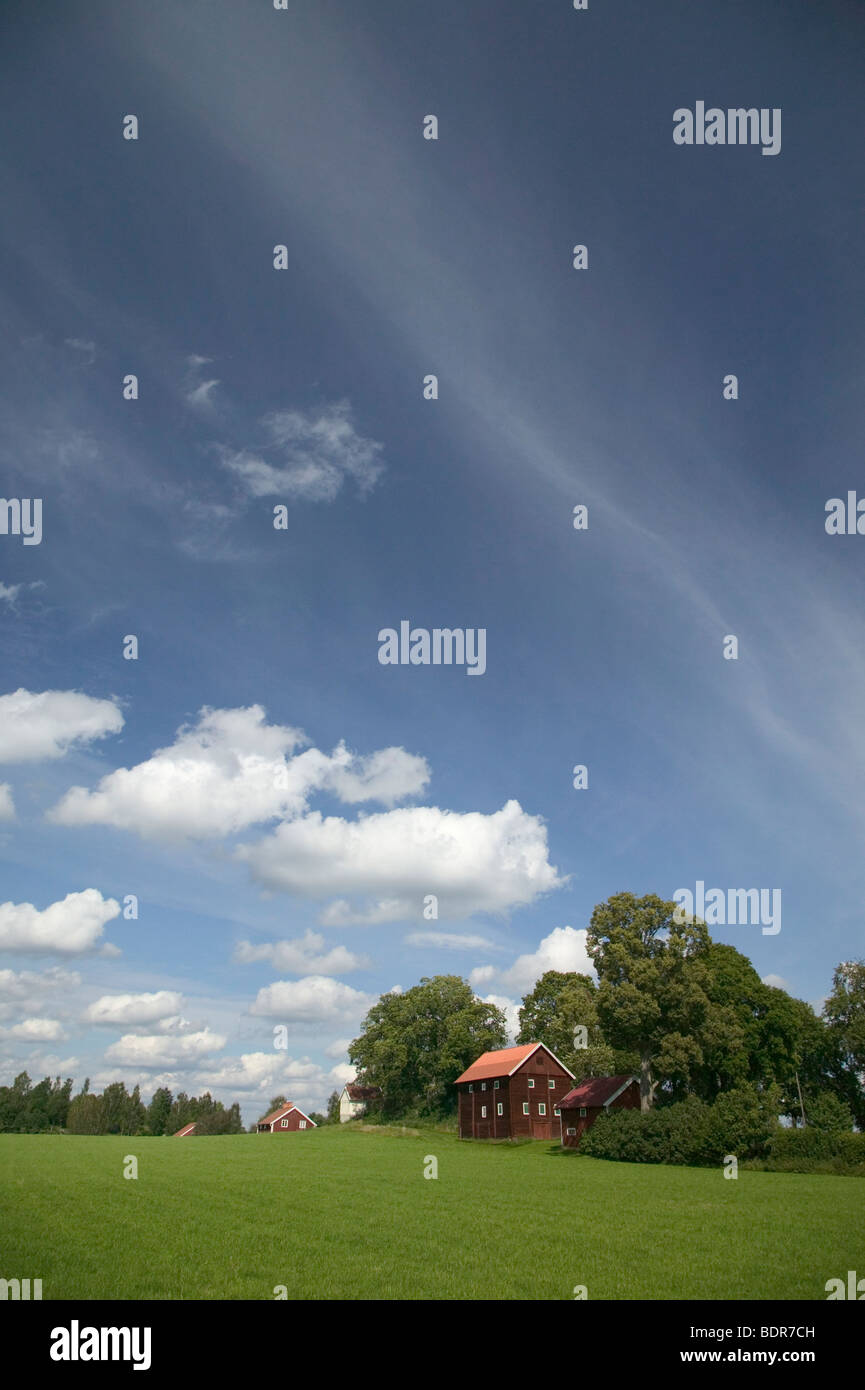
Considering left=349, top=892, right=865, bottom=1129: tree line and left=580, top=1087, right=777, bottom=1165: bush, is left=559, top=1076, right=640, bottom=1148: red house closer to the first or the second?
left=349, top=892, right=865, bottom=1129: tree line

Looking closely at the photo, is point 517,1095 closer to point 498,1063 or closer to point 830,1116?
point 498,1063

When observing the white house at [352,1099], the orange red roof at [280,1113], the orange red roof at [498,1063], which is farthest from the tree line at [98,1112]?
the orange red roof at [498,1063]

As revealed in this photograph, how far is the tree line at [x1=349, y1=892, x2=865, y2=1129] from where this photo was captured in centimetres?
4938

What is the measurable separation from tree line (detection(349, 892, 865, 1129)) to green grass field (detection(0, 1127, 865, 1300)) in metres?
10.2

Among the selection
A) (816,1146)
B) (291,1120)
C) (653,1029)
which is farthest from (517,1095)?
(291,1120)

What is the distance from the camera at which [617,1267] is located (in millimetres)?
16391

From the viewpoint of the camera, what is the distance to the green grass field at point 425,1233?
15.0 m

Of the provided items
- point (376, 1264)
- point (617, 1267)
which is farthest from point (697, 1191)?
point (376, 1264)

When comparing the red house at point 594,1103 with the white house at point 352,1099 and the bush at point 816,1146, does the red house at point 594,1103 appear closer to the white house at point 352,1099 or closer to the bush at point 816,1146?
the bush at point 816,1146

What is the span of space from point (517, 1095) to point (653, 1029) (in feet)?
73.1

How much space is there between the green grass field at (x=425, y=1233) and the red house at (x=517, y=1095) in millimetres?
28006
